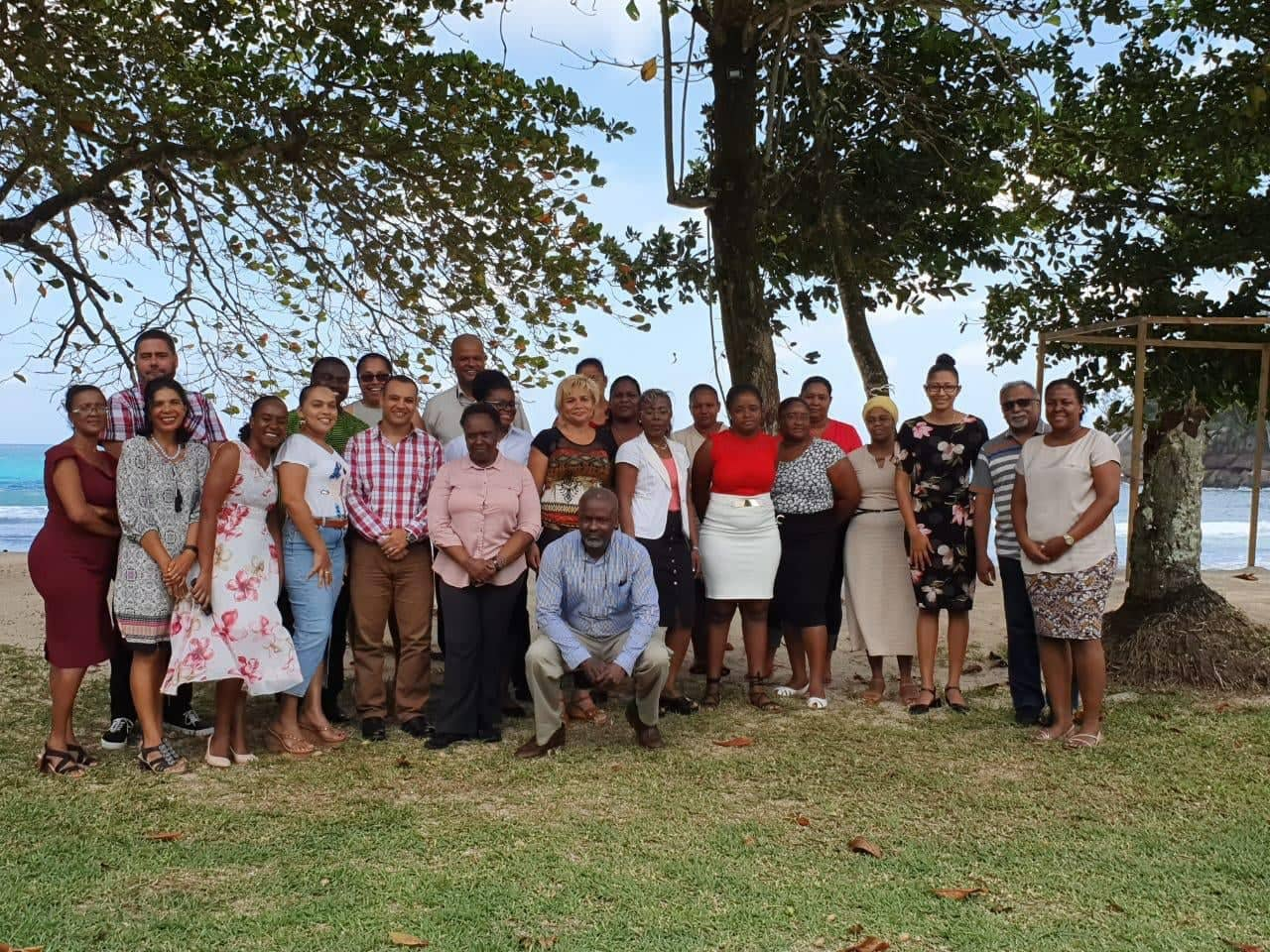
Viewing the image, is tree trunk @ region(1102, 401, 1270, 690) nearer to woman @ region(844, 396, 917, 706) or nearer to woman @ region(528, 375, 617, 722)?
woman @ region(844, 396, 917, 706)

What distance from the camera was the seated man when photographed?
578cm

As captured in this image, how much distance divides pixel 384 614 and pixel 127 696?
1.46m

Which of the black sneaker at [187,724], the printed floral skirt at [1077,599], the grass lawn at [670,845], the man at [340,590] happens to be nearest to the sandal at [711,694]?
the grass lawn at [670,845]

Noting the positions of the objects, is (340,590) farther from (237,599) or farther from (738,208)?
(738,208)

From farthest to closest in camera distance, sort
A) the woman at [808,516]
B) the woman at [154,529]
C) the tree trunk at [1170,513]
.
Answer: the tree trunk at [1170,513]
the woman at [808,516]
the woman at [154,529]

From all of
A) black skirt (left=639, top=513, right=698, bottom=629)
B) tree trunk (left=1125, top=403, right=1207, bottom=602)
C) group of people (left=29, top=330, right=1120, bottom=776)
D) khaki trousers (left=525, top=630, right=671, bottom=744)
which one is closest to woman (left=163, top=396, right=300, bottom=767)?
group of people (left=29, top=330, right=1120, bottom=776)

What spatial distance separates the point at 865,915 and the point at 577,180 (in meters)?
7.23

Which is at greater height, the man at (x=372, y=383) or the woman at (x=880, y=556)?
the man at (x=372, y=383)

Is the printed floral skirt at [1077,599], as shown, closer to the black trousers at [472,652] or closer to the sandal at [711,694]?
the sandal at [711,694]

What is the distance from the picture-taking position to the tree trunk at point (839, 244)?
10.0 metres

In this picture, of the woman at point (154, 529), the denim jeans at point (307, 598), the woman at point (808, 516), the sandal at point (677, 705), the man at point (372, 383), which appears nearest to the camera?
the woman at point (154, 529)

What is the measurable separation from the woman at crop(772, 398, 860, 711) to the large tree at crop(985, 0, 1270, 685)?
244cm

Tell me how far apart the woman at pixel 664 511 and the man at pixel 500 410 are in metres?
0.58

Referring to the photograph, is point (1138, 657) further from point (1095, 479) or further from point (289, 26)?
point (289, 26)
